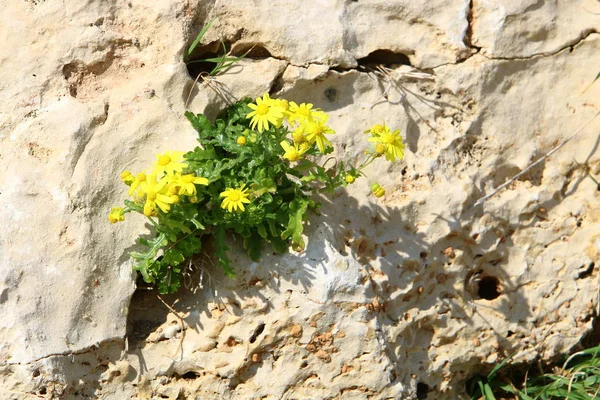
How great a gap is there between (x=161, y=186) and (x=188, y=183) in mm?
122

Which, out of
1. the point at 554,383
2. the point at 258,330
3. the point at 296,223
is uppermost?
the point at 296,223

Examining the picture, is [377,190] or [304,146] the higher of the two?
[304,146]

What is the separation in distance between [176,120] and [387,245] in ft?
4.21

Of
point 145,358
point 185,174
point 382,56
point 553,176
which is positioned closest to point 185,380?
point 145,358

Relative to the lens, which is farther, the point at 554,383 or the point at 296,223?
the point at 554,383

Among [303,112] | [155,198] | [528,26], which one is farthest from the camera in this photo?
[528,26]

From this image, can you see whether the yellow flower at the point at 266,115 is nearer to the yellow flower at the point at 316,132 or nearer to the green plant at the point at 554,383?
the yellow flower at the point at 316,132

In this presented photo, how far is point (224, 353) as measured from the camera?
144 inches

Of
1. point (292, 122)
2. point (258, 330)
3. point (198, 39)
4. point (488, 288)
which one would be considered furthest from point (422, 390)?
point (198, 39)

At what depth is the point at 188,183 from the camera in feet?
11.0

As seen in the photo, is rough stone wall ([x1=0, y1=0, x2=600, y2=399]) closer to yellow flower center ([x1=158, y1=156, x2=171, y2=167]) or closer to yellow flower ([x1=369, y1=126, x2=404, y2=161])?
yellow flower center ([x1=158, y1=156, x2=171, y2=167])

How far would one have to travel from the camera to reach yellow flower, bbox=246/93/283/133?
3.48 m

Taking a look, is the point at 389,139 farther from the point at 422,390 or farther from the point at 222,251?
the point at 422,390

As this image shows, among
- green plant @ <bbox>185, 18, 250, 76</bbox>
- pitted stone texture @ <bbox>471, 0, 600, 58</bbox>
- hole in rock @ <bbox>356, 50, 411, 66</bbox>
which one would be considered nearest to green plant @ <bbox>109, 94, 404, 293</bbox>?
green plant @ <bbox>185, 18, 250, 76</bbox>
